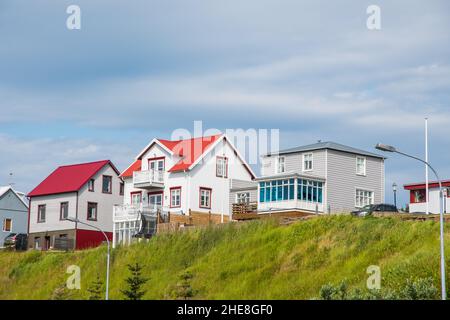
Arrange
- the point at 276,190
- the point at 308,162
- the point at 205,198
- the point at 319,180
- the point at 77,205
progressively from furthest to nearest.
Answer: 1. the point at 77,205
2. the point at 205,198
3. the point at 308,162
4. the point at 319,180
5. the point at 276,190

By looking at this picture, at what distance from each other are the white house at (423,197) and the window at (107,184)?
27.6m

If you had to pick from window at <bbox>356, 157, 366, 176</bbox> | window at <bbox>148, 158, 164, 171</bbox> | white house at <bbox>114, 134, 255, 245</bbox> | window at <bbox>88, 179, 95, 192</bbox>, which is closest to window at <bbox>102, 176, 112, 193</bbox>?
window at <bbox>88, 179, 95, 192</bbox>

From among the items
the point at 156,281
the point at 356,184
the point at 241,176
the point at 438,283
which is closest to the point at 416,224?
the point at 438,283

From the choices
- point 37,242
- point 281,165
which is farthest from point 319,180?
point 37,242

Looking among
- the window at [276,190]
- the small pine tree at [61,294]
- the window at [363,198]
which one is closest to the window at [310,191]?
the window at [276,190]

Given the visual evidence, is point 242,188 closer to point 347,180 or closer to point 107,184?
point 347,180

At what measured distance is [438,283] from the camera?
38.6 metres

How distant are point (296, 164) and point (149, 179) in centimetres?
1286

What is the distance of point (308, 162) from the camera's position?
67.8m

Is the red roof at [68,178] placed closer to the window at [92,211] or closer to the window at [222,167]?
the window at [92,211]

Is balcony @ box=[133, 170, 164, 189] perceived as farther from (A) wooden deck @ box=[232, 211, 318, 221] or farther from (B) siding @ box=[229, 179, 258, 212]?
(A) wooden deck @ box=[232, 211, 318, 221]

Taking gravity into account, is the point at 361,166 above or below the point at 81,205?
above

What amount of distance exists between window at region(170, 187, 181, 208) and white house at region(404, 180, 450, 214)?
64.9 ft

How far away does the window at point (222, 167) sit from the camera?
240 feet
